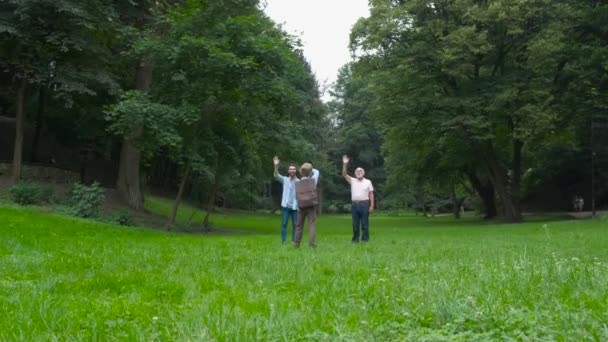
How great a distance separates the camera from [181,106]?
2100 centimetres

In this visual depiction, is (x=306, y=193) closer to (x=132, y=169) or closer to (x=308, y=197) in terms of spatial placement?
(x=308, y=197)

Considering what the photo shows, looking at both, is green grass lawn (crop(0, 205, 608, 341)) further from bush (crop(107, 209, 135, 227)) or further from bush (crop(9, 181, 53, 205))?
bush (crop(9, 181, 53, 205))

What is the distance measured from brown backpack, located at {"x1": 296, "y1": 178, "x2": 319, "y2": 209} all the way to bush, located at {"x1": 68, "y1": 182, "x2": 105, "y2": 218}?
40.0 ft

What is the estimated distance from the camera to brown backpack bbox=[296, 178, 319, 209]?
37.5 feet

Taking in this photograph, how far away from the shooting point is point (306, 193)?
1144 cm

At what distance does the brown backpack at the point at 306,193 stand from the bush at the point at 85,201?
1220 cm

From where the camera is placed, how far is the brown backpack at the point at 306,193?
11430 mm

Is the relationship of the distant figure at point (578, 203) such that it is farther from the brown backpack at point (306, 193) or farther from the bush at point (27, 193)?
the brown backpack at point (306, 193)

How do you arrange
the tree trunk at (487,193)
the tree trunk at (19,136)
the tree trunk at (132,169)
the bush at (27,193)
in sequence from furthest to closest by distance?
the tree trunk at (487,193)
the tree trunk at (132,169)
the tree trunk at (19,136)
the bush at (27,193)

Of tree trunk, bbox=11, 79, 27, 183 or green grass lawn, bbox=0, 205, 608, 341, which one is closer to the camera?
green grass lawn, bbox=0, 205, 608, 341

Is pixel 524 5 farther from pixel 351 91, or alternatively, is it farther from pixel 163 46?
pixel 351 91

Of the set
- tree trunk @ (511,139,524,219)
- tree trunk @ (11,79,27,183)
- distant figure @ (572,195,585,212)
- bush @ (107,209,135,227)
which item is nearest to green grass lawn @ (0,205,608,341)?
bush @ (107,209,135,227)

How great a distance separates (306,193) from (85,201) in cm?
1279

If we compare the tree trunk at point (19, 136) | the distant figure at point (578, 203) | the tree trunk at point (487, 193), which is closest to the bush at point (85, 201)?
the tree trunk at point (19, 136)
